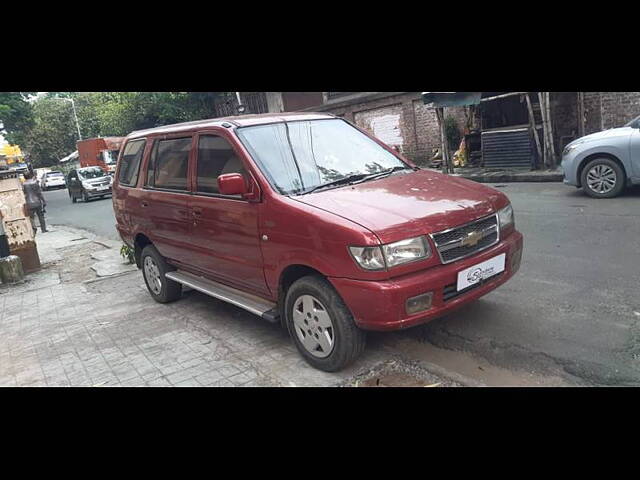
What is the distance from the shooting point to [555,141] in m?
14.3

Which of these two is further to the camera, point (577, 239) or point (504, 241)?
point (577, 239)

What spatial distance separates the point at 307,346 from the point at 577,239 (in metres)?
4.29

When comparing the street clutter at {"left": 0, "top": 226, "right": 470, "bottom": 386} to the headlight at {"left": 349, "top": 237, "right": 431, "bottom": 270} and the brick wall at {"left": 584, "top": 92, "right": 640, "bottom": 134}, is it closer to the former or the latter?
the headlight at {"left": 349, "top": 237, "right": 431, "bottom": 270}

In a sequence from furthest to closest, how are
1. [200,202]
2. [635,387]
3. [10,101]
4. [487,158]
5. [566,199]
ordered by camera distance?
[10,101] → [487,158] → [566,199] → [200,202] → [635,387]

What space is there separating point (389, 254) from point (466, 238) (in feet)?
2.16

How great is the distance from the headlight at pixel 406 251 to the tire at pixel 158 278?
3.21m

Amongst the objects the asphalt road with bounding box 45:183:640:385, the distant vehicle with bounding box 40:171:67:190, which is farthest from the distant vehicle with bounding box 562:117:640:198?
the distant vehicle with bounding box 40:171:67:190

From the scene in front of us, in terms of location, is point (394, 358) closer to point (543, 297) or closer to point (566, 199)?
point (543, 297)

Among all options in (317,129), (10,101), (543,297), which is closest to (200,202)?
(317,129)

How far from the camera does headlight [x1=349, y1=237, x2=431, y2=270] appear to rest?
3217 mm

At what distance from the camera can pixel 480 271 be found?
3600 millimetres

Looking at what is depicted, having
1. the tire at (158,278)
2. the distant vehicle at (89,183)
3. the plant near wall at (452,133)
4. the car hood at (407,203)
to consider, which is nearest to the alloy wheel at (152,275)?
the tire at (158,278)

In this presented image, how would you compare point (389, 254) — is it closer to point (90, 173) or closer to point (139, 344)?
point (139, 344)

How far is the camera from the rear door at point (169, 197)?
192 inches
